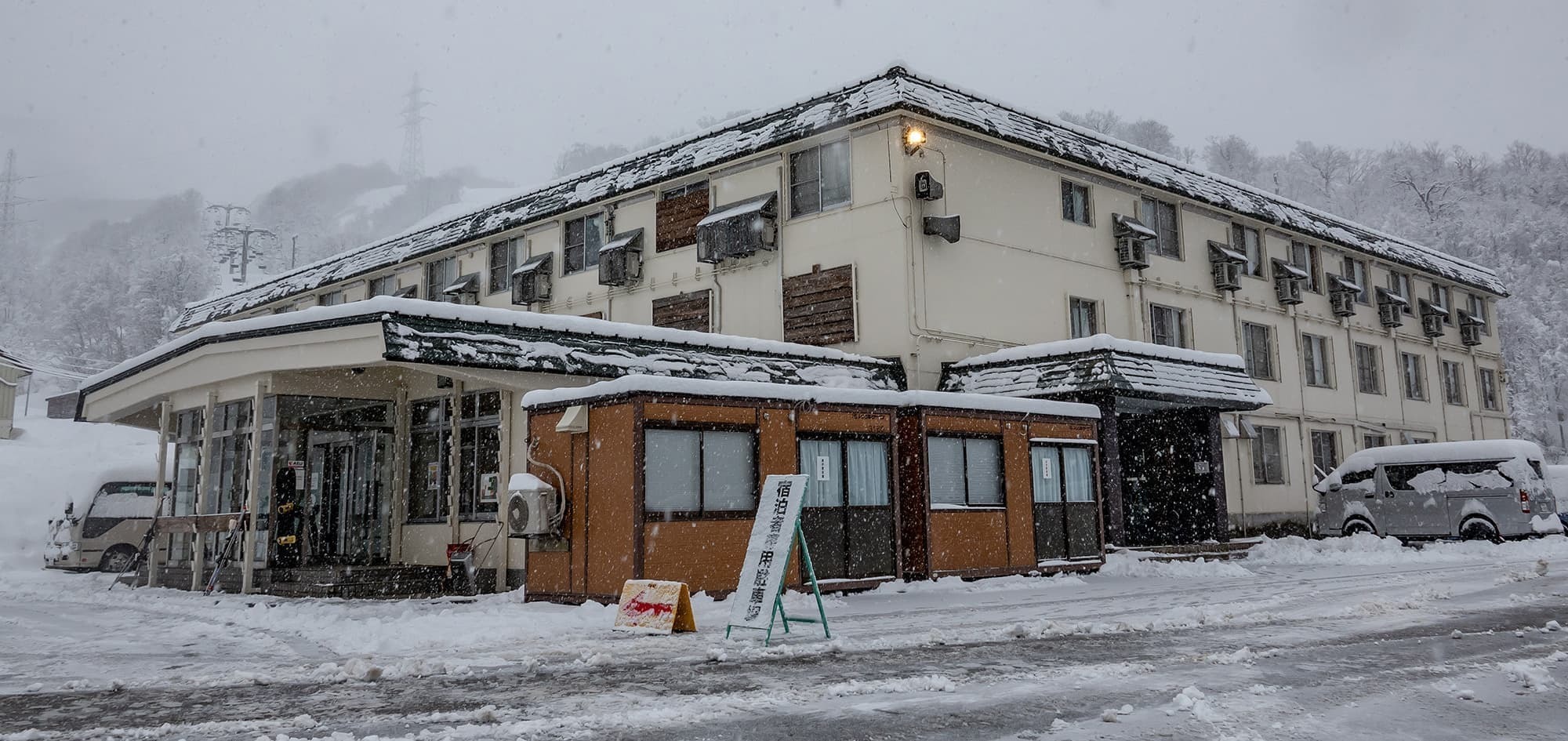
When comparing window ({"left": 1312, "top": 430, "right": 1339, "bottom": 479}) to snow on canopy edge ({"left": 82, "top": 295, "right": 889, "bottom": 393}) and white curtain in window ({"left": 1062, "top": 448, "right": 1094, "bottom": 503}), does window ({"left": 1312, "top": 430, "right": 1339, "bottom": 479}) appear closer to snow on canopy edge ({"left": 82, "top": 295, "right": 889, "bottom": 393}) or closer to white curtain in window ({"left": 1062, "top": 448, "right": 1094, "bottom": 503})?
white curtain in window ({"left": 1062, "top": 448, "right": 1094, "bottom": 503})

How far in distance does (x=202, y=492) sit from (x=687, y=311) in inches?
387

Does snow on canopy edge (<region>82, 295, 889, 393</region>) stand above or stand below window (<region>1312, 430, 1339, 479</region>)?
above

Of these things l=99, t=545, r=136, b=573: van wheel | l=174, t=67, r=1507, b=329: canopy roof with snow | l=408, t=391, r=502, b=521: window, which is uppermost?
l=174, t=67, r=1507, b=329: canopy roof with snow

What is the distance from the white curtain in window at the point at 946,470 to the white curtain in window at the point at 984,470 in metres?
0.17

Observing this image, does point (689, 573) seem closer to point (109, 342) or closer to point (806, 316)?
point (806, 316)

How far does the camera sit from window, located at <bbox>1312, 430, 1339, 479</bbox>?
27641 millimetres

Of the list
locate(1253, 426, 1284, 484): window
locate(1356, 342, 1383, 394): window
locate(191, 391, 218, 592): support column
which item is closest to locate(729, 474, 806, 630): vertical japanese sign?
locate(191, 391, 218, 592): support column

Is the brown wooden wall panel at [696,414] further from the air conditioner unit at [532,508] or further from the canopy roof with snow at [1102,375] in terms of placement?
the canopy roof with snow at [1102,375]

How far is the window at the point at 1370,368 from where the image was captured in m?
30.2

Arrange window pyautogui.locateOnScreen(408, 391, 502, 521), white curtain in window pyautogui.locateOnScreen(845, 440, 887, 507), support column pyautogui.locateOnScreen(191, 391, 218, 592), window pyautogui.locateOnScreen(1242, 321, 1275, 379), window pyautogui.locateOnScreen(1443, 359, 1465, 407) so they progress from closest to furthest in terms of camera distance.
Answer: white curtain in window pyautogui.locateOnScreen(845, 440, 887, 507) → window pyautogui.locateOnScreen(408, 391, 502, 521) → support column pyautogui.locateOnScreen(191, 391, 218, 592) → window pyautogui.locateOnScreen(1242, 321, 1275, 379) → window pyautogui.locateOnScreen(1443, 359, 1465, 407)

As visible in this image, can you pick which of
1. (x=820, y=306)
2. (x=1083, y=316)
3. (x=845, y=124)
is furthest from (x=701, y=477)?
(x=1083, y=316)

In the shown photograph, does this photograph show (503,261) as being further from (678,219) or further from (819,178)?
(819,178)

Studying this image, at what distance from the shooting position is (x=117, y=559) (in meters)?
21.7

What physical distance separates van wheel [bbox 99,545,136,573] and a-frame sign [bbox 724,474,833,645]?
17.7 metres
